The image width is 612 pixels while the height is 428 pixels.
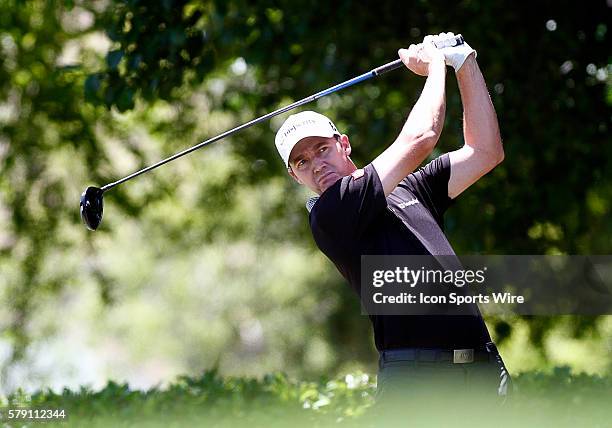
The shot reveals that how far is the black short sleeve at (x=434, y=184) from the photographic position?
371 cm

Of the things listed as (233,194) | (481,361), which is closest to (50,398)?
(481,361)

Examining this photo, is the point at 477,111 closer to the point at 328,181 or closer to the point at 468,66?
the point at 468,66

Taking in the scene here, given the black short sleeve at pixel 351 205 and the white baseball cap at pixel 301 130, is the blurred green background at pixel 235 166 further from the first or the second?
the black short sleeve at pixel 351 205

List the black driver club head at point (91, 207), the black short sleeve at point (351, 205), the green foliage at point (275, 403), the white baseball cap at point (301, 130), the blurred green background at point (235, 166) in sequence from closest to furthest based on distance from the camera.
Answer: the black short sleeve at point (351, 205), the white baseball cap at point (301, 130), the black driver club head at point (91, 207), the green foliage at point (275, 403), the blurred green background at point (235, 166)

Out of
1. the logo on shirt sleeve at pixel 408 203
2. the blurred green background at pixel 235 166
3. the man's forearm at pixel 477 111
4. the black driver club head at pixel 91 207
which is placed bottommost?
the logo on shirt sleeve at pixel 408 203

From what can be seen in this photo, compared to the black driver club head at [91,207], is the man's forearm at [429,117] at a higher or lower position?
lower

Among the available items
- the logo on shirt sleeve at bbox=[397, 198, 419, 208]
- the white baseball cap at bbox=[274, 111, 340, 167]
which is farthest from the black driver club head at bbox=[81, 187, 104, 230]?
the logo on shirt sleeve at bbox=[397, 198, 419, 208]

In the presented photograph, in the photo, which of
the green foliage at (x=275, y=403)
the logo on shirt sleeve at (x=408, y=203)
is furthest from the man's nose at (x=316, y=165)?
the green foliage at (x=275, y=403)

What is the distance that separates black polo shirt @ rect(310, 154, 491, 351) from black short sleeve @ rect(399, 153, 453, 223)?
12cm

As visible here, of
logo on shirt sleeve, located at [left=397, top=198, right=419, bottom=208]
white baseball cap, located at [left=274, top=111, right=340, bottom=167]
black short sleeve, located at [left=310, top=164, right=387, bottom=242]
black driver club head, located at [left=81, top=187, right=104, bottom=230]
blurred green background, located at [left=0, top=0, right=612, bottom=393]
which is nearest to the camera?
black short sleeve, located at [left=310, top=164, right=387, bottom=242]

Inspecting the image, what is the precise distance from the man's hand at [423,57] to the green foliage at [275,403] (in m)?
1.79

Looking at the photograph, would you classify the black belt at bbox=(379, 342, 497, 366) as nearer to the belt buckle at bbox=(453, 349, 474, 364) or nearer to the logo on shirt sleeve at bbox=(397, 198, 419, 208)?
the belt buckle at bbox=(453, 349, 474, 364)

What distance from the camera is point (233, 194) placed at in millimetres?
11656

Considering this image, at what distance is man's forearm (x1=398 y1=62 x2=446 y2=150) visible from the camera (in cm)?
338
